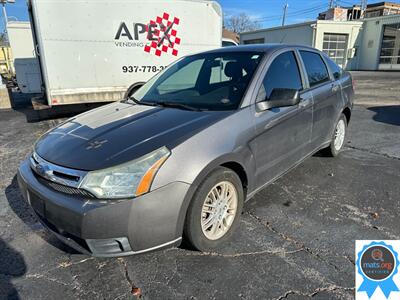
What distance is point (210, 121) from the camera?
2.55 meters

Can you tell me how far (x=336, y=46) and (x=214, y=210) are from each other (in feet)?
110

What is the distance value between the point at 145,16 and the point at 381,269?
25.0ft

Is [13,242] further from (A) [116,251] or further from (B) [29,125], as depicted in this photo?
(B) [29,125]

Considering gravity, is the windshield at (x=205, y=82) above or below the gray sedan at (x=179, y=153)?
above

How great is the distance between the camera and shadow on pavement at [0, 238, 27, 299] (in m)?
2.25

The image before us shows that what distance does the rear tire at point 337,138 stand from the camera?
4.74 metres

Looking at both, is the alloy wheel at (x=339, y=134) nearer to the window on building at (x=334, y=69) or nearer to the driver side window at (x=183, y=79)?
the window on building at (x=334, y=69)

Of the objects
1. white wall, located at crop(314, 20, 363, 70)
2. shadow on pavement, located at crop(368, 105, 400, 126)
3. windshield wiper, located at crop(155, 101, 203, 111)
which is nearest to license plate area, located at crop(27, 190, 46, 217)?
windshield wiper, located at crop(155, 101, 203, 111)

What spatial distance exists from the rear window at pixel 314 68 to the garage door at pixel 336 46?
28.9 metres

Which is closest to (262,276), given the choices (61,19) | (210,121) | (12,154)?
(210,121)

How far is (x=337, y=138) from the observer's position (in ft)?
16.1

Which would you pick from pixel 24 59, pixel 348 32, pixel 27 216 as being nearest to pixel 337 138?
pixel 27 216

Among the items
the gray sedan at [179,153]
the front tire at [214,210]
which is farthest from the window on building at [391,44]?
the front tire at [214,210]

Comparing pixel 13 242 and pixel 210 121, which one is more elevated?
pixel 210 121
